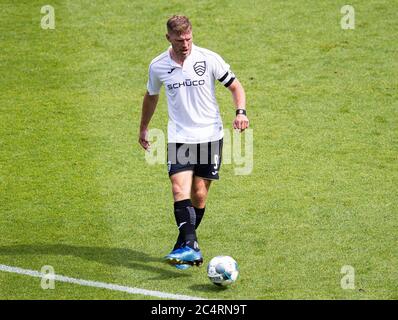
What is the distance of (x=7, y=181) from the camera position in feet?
42.7

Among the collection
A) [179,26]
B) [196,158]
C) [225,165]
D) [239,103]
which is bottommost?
[196,158]

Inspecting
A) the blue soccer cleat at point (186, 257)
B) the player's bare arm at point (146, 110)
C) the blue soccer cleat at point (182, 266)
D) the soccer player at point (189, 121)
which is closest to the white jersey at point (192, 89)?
the soccer player at point (189, 121)

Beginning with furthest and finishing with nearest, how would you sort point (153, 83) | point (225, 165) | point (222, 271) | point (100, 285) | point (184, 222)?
point (225, 165) < point (153, 83) < point (184, 222) < point (100, 285) < point (222, 271)

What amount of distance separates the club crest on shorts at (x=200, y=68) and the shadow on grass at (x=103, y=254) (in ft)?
6.96

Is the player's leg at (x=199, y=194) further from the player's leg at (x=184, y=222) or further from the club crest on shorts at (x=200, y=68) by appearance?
the club crest on shorts at (x=200, y=68)

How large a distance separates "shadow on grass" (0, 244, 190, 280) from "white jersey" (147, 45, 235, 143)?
1.37 meters

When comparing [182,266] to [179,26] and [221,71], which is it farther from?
[179,26]

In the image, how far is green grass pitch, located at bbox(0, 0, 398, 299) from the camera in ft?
34.6

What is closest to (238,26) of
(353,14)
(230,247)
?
(353,14)

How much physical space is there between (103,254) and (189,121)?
181 centimetres

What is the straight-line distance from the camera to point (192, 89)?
34.4ft

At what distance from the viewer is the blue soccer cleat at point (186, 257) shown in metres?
10.2

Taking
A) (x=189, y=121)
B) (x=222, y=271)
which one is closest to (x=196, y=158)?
(x=189, y=121)

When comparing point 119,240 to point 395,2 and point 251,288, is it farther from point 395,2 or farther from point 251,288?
point 395,2
